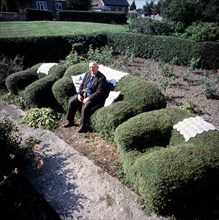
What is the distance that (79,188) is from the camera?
4480 millimetres

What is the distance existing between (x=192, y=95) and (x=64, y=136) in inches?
178

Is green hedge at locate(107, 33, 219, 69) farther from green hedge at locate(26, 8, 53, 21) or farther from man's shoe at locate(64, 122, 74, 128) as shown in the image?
green hedge at locate(26, 8, 53, 21)

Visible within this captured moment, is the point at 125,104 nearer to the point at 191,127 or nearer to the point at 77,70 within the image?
the point at 191,127

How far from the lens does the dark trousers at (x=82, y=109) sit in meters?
6.18

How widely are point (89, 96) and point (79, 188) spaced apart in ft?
8.17

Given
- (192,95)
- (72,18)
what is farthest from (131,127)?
(72,18)

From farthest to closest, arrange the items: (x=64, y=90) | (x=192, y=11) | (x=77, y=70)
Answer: (x=192, y=11) → (x=77, y=70) → (x=64, y=90)

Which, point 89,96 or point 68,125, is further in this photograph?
point 68,125

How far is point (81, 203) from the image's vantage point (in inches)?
164

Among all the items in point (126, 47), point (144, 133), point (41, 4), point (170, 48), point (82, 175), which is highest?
point (144, 133)

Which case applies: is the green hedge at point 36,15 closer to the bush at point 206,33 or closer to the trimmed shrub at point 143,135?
the bush at point 206,33

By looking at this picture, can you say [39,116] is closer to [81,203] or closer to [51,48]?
[81,203]

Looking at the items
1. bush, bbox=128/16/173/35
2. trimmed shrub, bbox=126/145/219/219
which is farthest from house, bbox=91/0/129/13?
trimmed shrub, bbox=126/145/219/219

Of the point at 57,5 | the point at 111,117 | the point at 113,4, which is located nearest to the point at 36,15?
the point at 57,5
